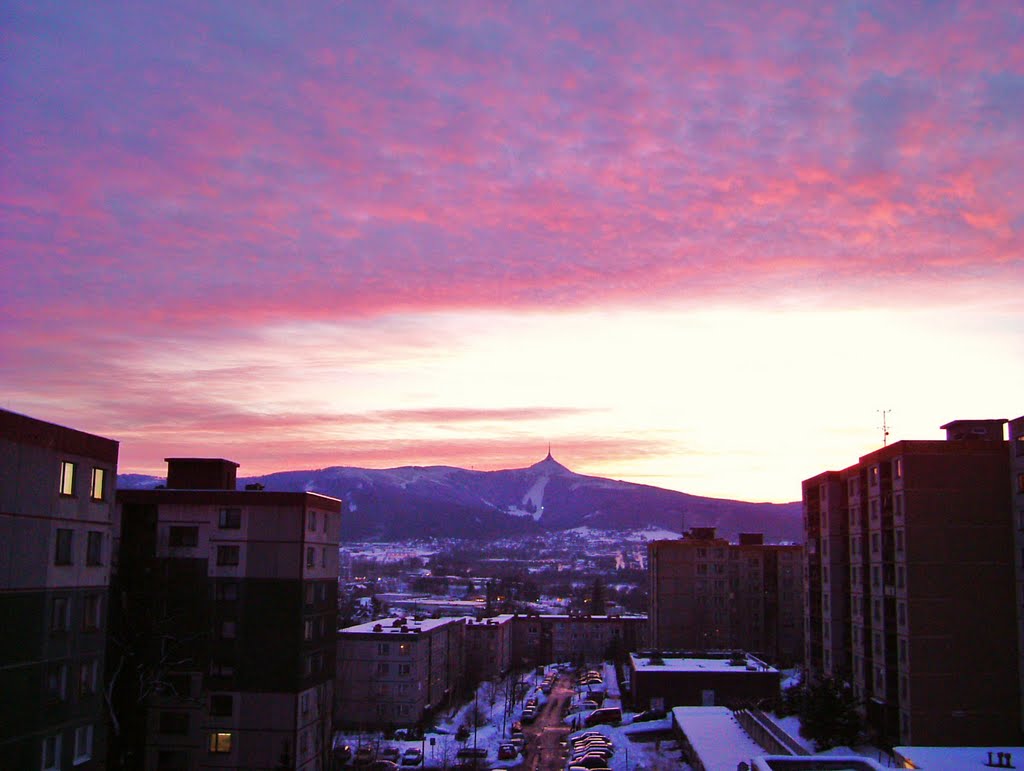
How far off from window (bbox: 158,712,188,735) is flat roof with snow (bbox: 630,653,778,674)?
94.9ft

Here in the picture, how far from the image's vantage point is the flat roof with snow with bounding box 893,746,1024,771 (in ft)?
83.1

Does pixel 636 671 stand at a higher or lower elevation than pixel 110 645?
lower

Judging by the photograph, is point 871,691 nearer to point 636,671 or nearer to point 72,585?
point 636,671

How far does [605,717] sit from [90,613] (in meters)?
35.7

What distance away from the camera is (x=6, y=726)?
17.0m

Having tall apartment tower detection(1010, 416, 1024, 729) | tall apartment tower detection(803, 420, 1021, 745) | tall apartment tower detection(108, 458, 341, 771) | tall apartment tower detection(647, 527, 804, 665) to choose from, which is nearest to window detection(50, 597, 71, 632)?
tall apartment tower detection(108, 458, 341, 771)

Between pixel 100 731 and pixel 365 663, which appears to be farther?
pixel 365 663

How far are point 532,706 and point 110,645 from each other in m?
33.7

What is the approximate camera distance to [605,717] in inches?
1969

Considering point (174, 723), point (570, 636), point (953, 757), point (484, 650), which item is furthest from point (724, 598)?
point (174, 723)

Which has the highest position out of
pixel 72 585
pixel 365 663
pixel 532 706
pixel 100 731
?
pixel 72 585

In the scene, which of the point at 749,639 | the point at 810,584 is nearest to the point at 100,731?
the point at 810,584

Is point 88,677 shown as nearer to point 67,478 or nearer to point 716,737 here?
point 67,478

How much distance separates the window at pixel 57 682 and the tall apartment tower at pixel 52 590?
0.02 m
